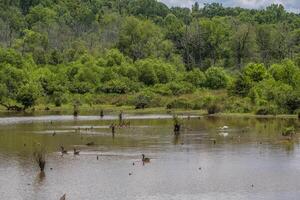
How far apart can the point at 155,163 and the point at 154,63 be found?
93.6 m

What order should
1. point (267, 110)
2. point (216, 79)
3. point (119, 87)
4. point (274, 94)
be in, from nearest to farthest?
point (267, 110) < point (274, 94) < point (216, 79) < point (119, 87)

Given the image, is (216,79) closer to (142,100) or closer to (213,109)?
(142,100)

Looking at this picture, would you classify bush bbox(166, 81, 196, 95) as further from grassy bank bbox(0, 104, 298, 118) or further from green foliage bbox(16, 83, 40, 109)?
green foliage bbox(16, 83, 40, 109)

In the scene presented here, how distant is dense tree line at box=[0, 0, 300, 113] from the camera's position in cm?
11044

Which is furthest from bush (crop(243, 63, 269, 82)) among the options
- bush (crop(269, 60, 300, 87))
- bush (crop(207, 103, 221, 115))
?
bush (crop(207, 103, 221, 115))

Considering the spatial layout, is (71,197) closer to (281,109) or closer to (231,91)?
(281,109)

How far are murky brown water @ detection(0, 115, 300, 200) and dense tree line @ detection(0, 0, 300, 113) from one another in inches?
1067

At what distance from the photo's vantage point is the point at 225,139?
64.6 m

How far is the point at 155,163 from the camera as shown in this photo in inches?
1978

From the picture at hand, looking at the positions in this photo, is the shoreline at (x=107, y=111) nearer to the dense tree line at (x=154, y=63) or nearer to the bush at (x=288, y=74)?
the dense tree line at (x=154, y=63)

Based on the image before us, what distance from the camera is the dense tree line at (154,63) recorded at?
110438 mm

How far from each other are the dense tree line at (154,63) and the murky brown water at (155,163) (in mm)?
27108

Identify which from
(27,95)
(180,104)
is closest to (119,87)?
(180,104)

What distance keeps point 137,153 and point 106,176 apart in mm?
10716
